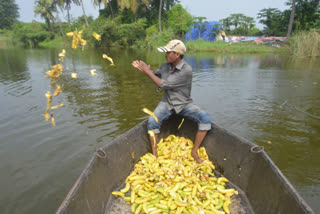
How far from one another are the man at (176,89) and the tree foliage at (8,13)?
3108 inches

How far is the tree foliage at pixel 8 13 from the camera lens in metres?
61.9

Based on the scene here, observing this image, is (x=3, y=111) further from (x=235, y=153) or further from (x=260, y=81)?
(x=260, y=81)

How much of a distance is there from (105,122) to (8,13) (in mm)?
82615

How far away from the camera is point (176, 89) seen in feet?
11.4

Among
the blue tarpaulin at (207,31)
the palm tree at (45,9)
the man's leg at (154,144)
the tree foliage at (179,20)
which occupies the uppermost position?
the palm tree at (45,9)

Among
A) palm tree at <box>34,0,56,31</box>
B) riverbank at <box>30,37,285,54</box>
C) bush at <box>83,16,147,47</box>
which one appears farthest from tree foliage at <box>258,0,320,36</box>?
palm tree at <box>34,0,56,31</box>

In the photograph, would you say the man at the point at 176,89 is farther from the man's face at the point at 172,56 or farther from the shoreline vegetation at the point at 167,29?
the shoreline vegetation at the point at 167,29

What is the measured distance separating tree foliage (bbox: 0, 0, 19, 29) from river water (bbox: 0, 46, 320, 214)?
68.6m

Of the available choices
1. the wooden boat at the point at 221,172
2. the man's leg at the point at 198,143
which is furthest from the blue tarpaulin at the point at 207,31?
the man's leg at the point at 198,143

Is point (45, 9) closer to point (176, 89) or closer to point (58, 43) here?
point (58, 43)

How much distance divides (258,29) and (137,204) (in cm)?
4085

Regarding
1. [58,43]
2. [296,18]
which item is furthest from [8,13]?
→ [296,18]

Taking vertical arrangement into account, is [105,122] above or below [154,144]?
below

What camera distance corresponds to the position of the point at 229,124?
18.5 feet
